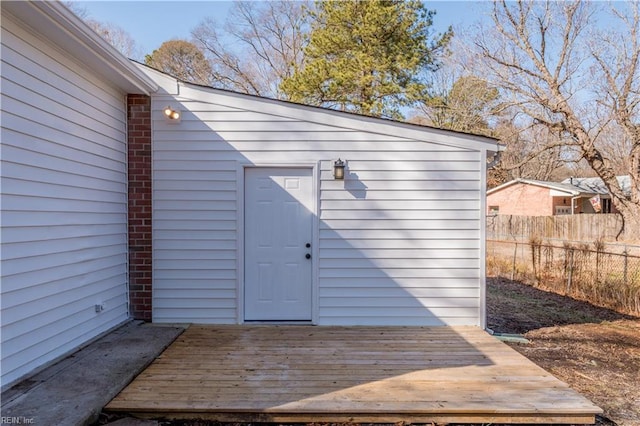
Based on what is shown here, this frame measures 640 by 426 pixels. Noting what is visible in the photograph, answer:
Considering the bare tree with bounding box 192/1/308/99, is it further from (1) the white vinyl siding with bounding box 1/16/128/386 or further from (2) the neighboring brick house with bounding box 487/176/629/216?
(2) the neighboring brick house with bounding box 487/176/629/216

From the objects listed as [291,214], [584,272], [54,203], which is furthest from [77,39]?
[584,272]

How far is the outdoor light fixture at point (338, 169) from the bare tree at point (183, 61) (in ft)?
42.2

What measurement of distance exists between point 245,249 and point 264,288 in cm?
52

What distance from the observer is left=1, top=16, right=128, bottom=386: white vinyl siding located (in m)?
2.81

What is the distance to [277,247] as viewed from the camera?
4.68m

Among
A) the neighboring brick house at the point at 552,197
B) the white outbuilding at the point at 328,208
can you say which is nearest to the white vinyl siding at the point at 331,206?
the white outbuilding at the point at 328,208

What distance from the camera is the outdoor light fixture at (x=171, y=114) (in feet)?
14.7

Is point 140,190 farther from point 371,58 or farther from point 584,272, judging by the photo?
point 371,58

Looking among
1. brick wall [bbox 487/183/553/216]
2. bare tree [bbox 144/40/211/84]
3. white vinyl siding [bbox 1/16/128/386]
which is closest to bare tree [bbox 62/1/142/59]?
bare tree [bbox 144/40/211/84]

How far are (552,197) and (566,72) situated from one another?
33.7 ft

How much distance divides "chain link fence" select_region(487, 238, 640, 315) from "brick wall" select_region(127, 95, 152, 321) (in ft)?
23.5

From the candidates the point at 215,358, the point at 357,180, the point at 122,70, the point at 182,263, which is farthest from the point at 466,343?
the point at 122,70

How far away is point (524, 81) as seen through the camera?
12.0 metres

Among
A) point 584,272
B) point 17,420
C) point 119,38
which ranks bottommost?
point 17,420
